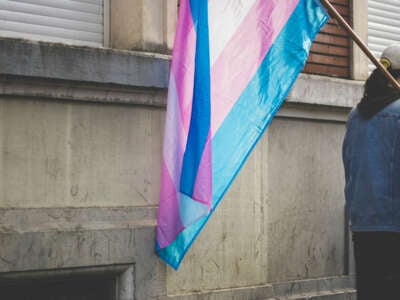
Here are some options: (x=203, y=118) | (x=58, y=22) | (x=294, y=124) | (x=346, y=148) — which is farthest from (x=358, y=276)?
(x=58, y=22)

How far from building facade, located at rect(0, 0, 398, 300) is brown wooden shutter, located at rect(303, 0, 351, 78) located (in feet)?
1.22

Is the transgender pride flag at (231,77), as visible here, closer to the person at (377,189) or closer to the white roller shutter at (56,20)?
the person at (377,189)

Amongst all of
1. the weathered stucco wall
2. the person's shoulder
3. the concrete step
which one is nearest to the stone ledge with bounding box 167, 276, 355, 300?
the concrete step

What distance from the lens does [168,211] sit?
5609 mm

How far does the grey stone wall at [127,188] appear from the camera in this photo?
5492 millimetres

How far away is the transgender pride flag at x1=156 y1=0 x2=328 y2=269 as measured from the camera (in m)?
5.08

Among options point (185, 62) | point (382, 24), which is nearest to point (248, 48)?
point (185, 62)

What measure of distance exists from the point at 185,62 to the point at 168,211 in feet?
3.38

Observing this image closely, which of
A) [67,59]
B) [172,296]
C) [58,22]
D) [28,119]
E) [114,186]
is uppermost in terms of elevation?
[58,22]

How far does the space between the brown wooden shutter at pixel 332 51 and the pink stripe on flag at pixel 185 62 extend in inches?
96.9

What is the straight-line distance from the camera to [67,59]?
5641 millimetres

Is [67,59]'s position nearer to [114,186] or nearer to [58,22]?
[58,22]

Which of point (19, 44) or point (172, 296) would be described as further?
point (172, 296)

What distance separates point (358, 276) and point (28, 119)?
2.39 meters
